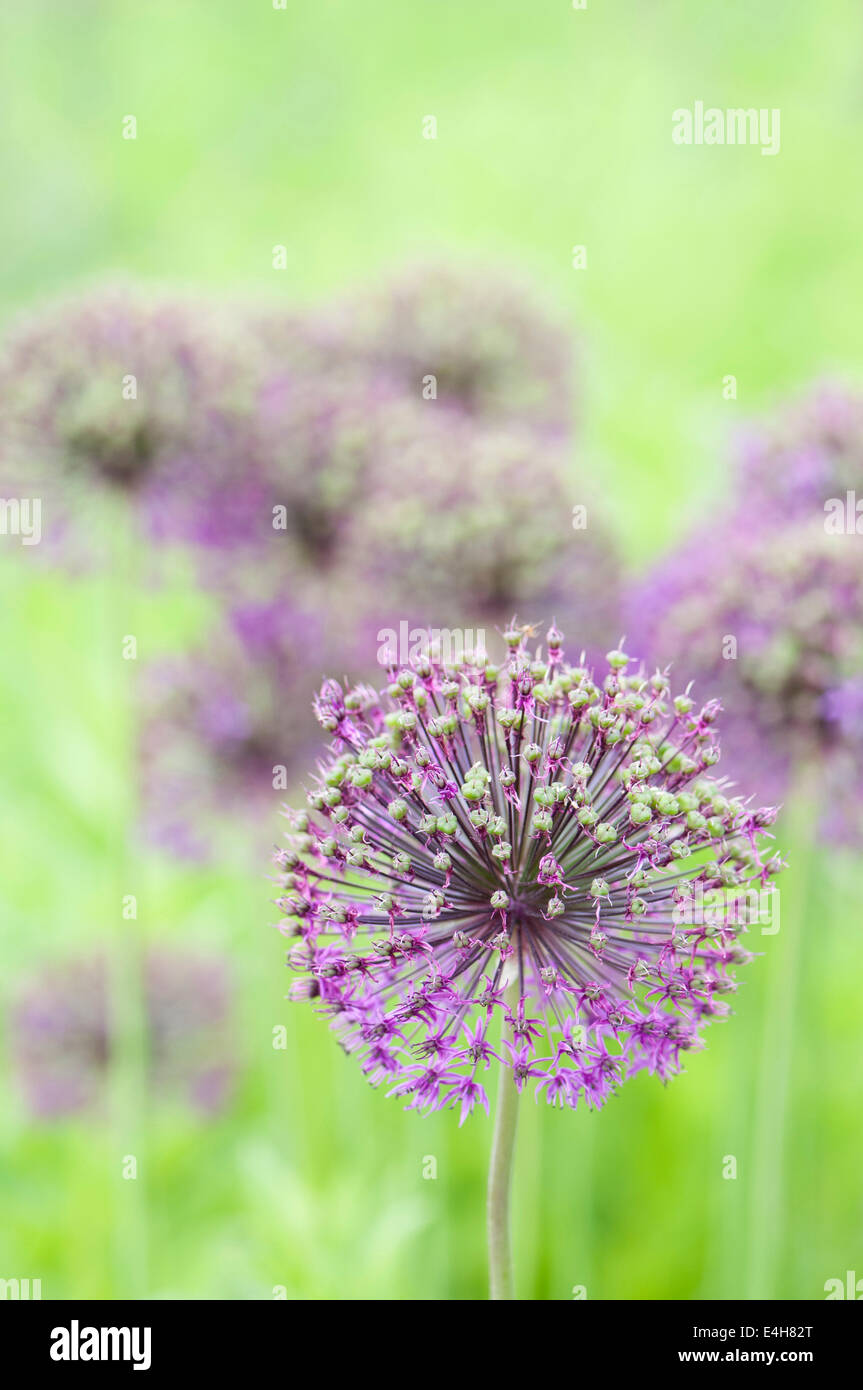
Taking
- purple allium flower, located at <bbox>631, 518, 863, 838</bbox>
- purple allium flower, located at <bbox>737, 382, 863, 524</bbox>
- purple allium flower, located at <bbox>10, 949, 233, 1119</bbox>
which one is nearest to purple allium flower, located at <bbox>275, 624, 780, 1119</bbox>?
purple allium flower, located at <bbox>631, 518, 863, 838</bbox>

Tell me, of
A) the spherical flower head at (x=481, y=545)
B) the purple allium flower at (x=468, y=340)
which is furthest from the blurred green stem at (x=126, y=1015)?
the purple allium flower at (x=468, y=340)

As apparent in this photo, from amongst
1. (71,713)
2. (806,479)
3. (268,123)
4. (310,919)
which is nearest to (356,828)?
(310,919)

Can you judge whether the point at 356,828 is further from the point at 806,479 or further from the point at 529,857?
the point at 806,479

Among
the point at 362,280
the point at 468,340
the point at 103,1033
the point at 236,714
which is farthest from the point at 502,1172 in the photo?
the point at 362,280

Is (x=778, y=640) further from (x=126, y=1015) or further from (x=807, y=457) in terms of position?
(x=126, y=1015)

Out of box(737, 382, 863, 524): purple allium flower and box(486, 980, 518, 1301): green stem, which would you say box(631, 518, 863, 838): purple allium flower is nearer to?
box(737, 382, 863, 524): purple allium flower

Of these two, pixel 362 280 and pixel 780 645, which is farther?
pixel 362 280

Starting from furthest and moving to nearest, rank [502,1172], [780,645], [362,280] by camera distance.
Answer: [362,280] → [780,645] → [502,1172]

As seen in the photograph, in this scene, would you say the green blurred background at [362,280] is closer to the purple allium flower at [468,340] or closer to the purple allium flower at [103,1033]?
the purple allium flower at [103,1033]

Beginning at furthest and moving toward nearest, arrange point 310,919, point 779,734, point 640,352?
1. point 640,352
2. point 779,734
3. point 310,919
